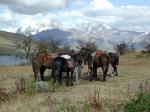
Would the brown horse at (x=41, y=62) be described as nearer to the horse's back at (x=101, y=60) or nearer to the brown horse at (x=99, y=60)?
the brown horse at (x=99, y=60)

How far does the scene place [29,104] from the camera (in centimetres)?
1535

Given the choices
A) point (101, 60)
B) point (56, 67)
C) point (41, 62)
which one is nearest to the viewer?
point (56, 67)

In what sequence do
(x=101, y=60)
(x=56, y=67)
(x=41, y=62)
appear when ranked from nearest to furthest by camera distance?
(x=56, y=67), (x=101, y=60), (x=41, y=62)

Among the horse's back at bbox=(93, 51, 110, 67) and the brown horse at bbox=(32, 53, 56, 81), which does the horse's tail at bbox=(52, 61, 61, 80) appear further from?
the horse's back at bbox=(93, 51, 110, 67)

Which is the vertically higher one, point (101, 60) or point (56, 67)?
point (101, 60)

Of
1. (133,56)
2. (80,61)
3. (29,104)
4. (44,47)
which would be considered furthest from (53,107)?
(44,47)

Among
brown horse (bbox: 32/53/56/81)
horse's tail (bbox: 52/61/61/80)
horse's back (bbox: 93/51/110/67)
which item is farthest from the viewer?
brown horse (bbox: 32/53/56/81)

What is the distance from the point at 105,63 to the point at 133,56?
33814mm

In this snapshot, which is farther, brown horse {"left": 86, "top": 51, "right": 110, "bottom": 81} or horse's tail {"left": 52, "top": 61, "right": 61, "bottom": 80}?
brown horse {"left": 86, "top": 51, "right": 110, "bottom": 81}

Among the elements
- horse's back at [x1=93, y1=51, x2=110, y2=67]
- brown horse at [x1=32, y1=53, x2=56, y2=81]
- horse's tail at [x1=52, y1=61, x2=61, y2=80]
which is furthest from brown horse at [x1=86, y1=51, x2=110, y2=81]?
horse's tail at [x1=52, y1=61, x2=61, y2=80]

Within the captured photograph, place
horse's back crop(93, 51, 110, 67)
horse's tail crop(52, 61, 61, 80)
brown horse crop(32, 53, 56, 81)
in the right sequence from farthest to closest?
brown horse crop(32, 53, 56, 81) < horse's back crop(93, 51, 110, 67) < horse's tail crop(52, 61, 61, 80)

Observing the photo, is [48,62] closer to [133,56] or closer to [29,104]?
[29,104]

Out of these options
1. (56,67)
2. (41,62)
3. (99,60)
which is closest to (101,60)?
(99,60)

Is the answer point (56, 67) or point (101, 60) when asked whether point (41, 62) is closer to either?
point (56, 67)
